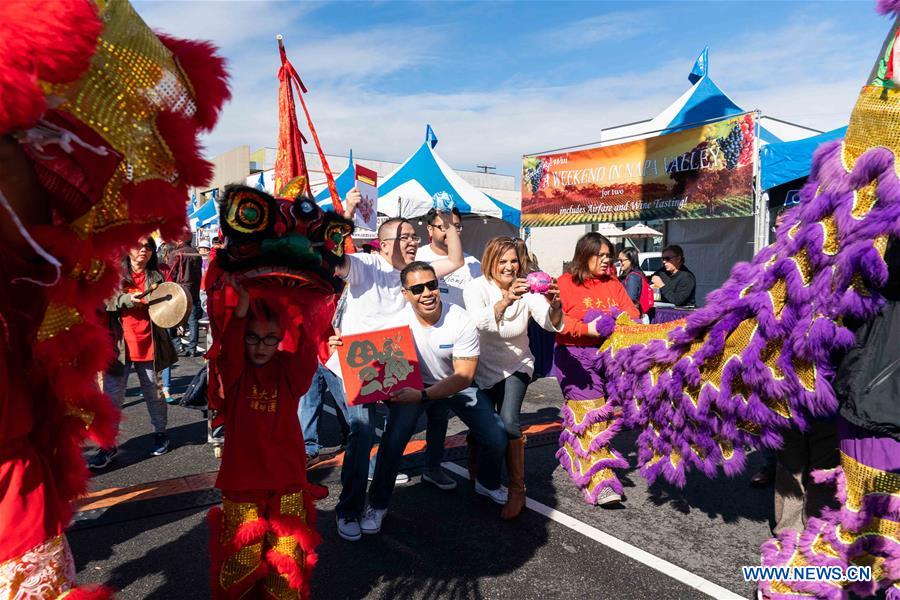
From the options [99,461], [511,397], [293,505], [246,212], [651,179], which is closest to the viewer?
[246,212]

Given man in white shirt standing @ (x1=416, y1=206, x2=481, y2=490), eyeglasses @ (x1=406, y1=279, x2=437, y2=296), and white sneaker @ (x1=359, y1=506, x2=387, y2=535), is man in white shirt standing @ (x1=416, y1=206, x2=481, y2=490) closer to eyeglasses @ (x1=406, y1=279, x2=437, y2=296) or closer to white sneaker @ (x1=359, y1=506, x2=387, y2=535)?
eyeglasses @ (x1=406, y1=279, x2=437, y2=296)

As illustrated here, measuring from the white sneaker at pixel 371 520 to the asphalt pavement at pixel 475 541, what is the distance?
0.20 feet

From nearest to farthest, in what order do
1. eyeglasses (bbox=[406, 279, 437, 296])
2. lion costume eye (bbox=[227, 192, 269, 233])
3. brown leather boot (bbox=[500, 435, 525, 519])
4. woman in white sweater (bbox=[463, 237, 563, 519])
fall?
1. lion costume eye (bbox=[227, 192, 269, 233])
2. eyeglasses (bbox=[406, 279, 437, 296])
3. brown leather boot (bbox=[500, 435, 525, 519])
4. woman in white sweater (bbox=[463, 237, 563, 519])

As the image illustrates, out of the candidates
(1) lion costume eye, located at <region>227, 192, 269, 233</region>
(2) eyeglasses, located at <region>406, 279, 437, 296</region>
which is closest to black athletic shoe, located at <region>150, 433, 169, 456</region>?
(2) eyeglasses, located at <region>406, 279, 437, 296</region>

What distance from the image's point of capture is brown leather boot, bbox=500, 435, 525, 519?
151 inches

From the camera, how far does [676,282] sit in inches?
321

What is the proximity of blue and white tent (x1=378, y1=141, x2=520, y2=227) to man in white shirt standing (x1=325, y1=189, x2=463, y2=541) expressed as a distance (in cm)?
700

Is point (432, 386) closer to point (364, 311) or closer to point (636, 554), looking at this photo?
point (364, 311)

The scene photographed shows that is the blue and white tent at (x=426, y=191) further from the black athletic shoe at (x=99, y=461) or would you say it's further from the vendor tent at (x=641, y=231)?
the black athletic shoe at (x=99, y=461)

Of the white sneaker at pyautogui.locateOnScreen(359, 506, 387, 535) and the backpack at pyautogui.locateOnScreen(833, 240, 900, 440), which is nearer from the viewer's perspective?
the backpack at pyautogui.locateOnScreen(833, 240, 900, 440)

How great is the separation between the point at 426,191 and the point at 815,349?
967 cm

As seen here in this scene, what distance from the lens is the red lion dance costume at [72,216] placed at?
1.23m

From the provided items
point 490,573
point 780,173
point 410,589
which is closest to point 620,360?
point 490,573

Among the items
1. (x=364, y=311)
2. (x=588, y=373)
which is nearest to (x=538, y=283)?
(x=588, y=373)
